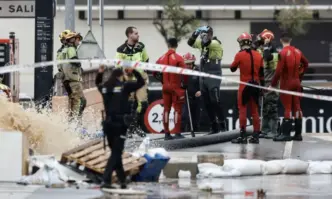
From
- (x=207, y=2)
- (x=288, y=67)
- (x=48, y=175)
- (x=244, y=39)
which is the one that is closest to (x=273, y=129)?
(x=288, y=67)

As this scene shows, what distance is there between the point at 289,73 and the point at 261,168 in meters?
3.10

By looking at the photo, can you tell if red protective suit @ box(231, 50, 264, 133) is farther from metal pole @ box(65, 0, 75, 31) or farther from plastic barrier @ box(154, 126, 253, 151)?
metal pole @ box(65, 0, 75, 31)

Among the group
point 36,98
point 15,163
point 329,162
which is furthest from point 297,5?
point 15,163

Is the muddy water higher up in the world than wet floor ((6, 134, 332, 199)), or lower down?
higher up

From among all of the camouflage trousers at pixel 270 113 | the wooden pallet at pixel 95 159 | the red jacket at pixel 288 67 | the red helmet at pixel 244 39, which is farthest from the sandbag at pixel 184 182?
the camouflage trousers at pixel 270 113

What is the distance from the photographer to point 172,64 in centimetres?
1809

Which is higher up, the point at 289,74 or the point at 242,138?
the point at 289,74

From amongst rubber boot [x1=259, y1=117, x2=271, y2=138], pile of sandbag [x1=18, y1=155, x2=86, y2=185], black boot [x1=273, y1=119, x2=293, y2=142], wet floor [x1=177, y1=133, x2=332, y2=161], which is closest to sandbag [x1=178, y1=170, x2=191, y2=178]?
pile of sandbag [x1=18, y1=155, x2=86, y2=185]

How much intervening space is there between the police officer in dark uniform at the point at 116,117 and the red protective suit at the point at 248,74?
563 cm

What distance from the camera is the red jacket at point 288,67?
18.7 metres

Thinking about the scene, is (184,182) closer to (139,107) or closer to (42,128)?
(42,128)

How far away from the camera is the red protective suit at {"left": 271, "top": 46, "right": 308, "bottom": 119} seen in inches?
736

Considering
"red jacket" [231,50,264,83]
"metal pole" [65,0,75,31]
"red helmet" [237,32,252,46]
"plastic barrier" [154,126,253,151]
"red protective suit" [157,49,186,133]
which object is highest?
"metal pole" [65,0,75,31]

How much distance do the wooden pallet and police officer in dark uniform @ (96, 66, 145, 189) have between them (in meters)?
0.84
